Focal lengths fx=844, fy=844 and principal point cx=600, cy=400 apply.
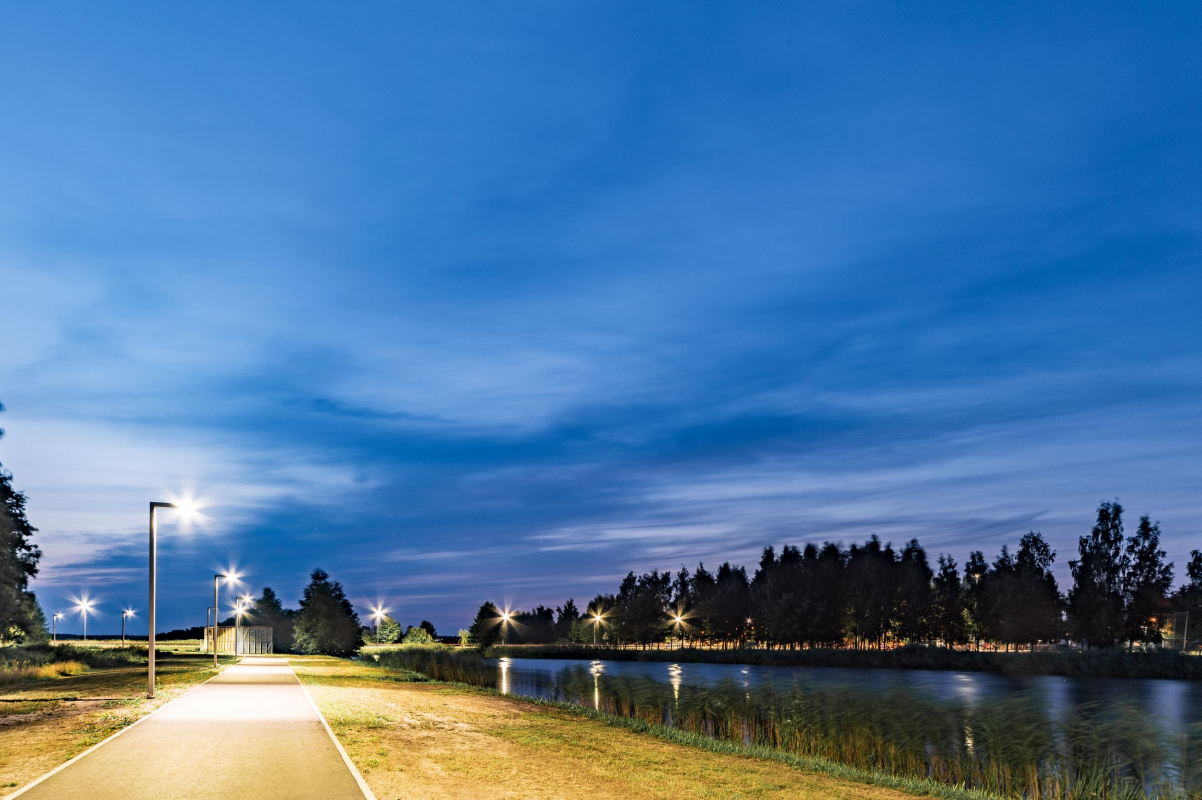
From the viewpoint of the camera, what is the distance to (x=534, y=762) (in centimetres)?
1550

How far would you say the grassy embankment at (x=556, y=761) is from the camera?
13141 mm

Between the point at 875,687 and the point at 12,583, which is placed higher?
the point at 12,583

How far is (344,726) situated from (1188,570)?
109 meters

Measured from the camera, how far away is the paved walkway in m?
11.1

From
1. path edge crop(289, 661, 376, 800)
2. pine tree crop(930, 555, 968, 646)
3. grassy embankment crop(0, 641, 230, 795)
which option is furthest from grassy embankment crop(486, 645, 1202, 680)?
path edge crop(289, 661, 376, 800)

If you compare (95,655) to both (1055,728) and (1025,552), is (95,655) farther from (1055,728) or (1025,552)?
(1025,552)

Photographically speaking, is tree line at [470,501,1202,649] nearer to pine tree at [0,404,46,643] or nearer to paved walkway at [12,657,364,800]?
pine tree at [0,404,46,643]

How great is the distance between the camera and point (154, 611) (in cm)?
2591

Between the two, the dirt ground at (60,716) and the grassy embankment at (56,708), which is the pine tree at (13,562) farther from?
the dirt ground at (60,716)

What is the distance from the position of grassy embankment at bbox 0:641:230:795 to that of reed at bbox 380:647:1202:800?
14.8m

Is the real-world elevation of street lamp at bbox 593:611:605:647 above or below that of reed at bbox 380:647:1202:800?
below

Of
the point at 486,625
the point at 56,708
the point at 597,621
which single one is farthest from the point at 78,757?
the point at 597,621

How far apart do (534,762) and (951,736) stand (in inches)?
608

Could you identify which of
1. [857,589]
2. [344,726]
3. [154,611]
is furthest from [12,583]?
[857,589]
